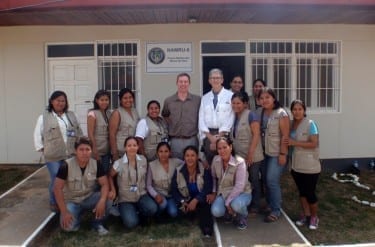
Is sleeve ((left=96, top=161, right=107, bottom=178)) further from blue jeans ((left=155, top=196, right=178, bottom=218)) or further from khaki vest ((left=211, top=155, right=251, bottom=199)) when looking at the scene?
Answer: khaki vest ((left=211, top=155, right=251, bottom=199))

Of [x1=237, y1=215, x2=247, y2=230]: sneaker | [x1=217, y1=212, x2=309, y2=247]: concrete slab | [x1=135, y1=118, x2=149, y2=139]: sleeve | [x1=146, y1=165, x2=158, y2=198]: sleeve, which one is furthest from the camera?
[x1=135, y1=118, x2=149, y2=139]: sleeve

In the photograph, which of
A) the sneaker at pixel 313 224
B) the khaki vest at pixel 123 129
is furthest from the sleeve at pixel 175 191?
the sneaker at pixel 313 224

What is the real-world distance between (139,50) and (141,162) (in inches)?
142

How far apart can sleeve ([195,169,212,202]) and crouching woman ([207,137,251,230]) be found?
5cm

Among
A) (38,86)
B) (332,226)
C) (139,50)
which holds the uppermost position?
(139,50)

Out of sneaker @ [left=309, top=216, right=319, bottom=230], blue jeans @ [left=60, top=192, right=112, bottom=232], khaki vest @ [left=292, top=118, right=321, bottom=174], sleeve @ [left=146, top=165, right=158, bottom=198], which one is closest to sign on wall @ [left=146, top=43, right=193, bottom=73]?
sleeve @ [left=146, top=165, right=158, bottom=198]

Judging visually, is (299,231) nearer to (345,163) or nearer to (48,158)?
(48,158)

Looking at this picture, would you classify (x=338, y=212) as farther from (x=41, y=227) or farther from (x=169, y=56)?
(x=169, y=56)

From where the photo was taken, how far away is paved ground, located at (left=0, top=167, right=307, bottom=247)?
15.4ft

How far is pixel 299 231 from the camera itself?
496 cm

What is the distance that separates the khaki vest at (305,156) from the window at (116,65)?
412 cm

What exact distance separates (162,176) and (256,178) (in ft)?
3.72

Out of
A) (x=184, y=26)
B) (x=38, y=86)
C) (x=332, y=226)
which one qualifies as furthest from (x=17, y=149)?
(x=332, y=226)

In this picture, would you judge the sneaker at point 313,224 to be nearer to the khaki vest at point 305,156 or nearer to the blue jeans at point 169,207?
the khaki vest at point 305,156
